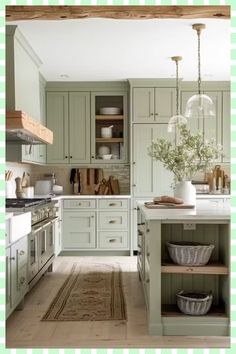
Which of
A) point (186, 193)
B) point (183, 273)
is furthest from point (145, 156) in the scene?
point (183, 273)

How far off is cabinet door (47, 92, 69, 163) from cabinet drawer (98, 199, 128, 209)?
2.75 ft

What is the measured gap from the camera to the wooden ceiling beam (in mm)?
3178

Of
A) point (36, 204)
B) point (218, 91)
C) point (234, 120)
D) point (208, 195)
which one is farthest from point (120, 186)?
point (234, 120)

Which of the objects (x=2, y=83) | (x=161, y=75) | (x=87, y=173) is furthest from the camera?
(x=87, y=173)

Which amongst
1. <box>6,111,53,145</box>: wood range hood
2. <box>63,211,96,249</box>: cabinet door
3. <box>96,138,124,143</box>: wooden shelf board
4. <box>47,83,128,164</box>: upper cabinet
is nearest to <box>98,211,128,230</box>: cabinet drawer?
<box>63,211,96,249</box>: cabinet door

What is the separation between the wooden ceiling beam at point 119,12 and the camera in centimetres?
318

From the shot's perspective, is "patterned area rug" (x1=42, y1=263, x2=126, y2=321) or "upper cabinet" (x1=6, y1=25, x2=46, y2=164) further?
"upper cabinet" (x1=6, y1=25, x2=46, y2=164)

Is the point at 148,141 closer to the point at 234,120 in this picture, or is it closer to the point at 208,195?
the point at 208,195

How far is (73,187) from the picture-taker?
7.39 m

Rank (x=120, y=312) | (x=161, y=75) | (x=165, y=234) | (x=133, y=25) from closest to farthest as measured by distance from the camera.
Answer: (x=165, y=234) < (x=120, y=312) < (x=133, y=25) < (x=161, y=75)

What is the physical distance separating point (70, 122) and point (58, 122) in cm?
Answer: 18

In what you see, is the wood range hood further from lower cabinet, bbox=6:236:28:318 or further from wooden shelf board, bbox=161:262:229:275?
wooden shelf board, bbox=161:262:229:275

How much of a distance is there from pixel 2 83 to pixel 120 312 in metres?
2.39

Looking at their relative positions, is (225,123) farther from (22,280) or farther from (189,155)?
(22,280)
